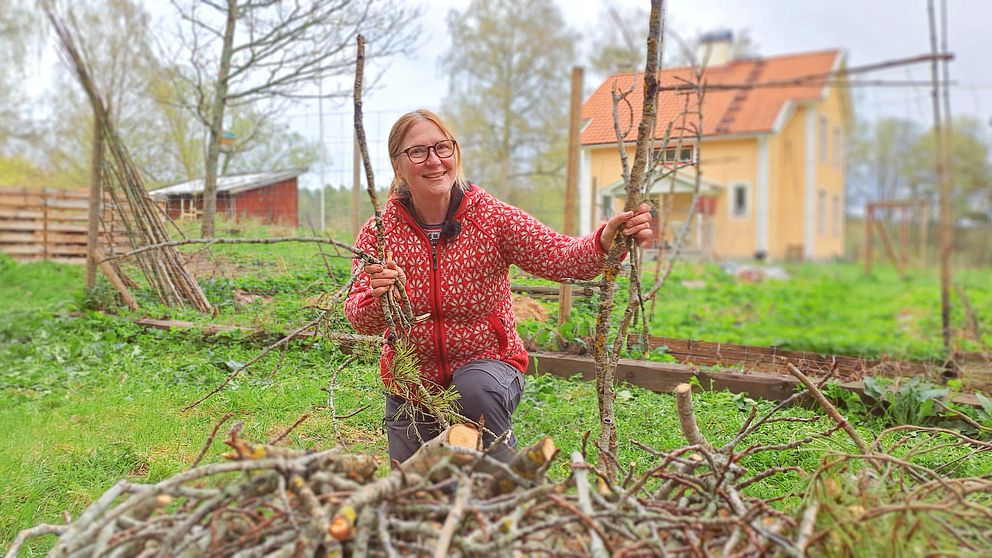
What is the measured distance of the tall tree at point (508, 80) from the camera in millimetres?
14852

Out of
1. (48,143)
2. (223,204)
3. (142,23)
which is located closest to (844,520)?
(223,204)

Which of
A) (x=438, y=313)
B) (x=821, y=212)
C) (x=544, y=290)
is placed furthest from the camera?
(x=821, y=212)

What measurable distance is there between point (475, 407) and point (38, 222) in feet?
36.6

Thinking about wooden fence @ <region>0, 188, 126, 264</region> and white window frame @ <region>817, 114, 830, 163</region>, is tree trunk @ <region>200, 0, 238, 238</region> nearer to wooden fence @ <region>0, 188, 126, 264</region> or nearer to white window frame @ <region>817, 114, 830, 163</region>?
wooden fence @ <region>0, 188, 126, 264</region>

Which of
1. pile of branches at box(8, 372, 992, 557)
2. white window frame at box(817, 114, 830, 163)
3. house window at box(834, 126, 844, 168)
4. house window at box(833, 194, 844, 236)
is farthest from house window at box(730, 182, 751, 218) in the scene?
pile of branches at box(8, 372, 992, 557)

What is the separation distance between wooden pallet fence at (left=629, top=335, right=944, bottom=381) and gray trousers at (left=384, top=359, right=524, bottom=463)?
196cm

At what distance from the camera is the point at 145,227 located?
593 centimetres

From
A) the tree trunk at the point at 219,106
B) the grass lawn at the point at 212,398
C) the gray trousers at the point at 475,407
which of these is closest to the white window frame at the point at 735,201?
the grass lawn at the point at 212,398

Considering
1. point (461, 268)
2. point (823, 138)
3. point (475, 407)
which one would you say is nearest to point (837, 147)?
point (823, 138)

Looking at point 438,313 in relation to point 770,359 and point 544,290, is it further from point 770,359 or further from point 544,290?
point 770,359

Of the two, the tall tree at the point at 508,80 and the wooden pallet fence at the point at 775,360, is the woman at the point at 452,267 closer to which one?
the wooden pallet fence at the point at 775,360

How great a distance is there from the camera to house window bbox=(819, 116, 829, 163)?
79.3 ft

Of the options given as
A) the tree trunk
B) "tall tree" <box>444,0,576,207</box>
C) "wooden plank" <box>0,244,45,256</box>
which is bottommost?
"wooden plank" <box>0,244,45,256</box>

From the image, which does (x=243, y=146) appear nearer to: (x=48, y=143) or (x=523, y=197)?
(x=523, y=197)
